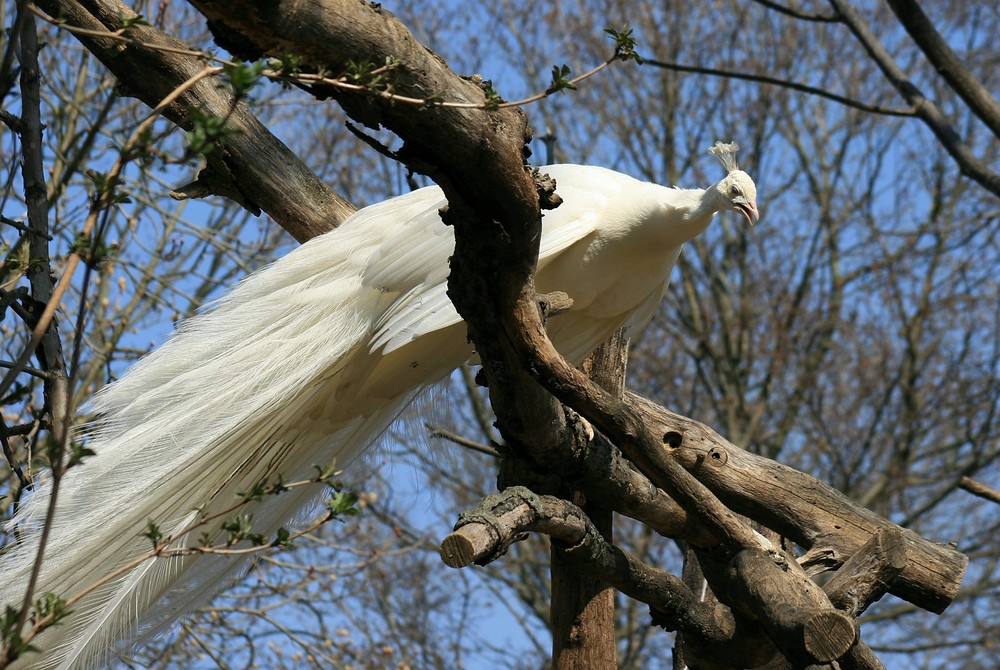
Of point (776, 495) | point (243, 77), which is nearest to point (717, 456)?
point (776, 495)

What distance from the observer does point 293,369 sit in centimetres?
436

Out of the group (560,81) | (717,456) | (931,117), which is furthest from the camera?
(931,117)

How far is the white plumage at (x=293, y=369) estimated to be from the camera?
149 inches

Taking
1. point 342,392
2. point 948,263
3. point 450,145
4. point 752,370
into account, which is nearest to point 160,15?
point 342,392

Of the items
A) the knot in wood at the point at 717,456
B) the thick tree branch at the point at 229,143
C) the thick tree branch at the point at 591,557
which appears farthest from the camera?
the knot in wood at the point at 717,456

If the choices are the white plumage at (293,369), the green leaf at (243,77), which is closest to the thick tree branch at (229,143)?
the white plumage at (293,369)

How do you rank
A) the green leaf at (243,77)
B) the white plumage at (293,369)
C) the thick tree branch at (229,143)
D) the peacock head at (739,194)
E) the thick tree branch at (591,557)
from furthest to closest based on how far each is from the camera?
the peacock head at (739,194)
the thick tree branch at (229,143)
the white plumage at (293,369)
the thick tree branch at (591,557)
the green leaf at (243,77)

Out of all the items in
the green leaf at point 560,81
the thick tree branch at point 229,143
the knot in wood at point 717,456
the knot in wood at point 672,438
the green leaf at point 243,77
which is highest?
the thick tree branch at point 229,143

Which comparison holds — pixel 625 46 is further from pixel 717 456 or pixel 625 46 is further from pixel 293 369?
pixel 717 456

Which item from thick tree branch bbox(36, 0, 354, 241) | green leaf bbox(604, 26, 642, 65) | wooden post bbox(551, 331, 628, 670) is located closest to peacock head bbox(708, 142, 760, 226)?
wooden post bbox(551, 331, 628, 670)

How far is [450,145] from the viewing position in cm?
265

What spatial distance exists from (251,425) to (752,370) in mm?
11369

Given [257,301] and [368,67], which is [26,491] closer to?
[257,301]

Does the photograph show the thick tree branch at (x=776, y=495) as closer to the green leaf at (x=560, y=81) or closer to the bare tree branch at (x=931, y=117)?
the green leaf at (x=560, y=81)
